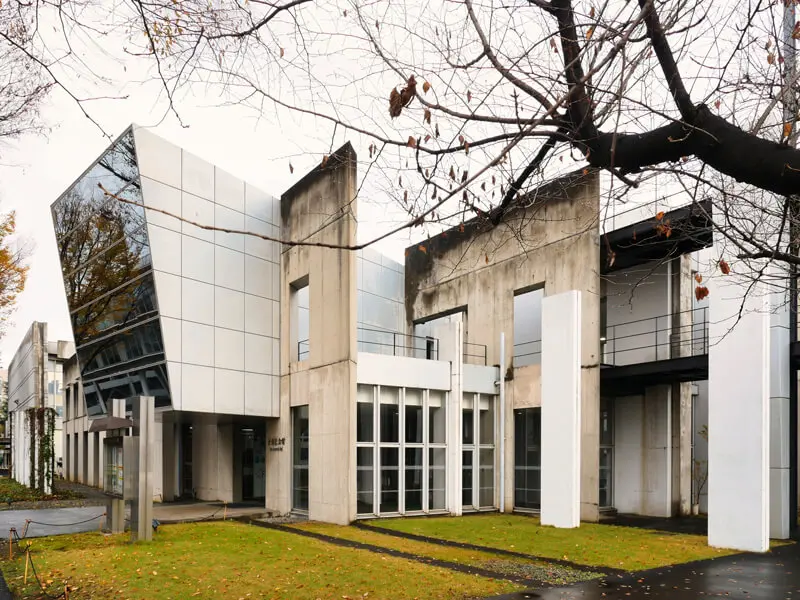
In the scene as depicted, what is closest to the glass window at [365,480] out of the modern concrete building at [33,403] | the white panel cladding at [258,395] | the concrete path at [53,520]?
the white panel cladding at [258,395]

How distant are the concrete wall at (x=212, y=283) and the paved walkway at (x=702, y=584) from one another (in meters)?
13.2

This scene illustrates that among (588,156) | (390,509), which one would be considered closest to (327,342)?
(390,509)

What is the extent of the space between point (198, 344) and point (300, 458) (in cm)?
469

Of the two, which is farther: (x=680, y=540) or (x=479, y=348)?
(x=479, y=348)

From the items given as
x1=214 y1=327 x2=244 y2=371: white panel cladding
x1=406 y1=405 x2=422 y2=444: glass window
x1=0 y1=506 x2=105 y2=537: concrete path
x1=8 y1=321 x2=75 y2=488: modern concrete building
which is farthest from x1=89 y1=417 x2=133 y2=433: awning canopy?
x1=8 y1=321 x2=75 y2=488: modern concrete building

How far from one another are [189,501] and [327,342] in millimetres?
10590

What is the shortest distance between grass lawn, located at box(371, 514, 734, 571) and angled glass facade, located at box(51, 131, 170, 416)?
857cm

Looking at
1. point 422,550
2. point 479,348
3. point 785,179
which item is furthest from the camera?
point 479,348

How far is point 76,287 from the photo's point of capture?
941 inches

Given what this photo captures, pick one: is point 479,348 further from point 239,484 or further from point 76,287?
point 76,287

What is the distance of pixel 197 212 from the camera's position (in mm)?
21766

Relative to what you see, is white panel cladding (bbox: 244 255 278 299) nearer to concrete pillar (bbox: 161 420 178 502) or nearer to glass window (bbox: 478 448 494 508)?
concrete pillar (bbox: 161 420 178 502)

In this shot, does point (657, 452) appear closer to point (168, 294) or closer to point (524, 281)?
point (524, 281)

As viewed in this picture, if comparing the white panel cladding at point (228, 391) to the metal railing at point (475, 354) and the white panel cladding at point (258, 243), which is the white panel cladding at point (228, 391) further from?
the metal railing at point (475, 354)
